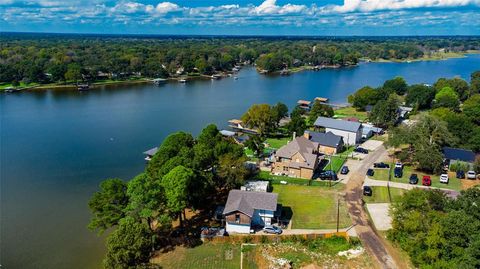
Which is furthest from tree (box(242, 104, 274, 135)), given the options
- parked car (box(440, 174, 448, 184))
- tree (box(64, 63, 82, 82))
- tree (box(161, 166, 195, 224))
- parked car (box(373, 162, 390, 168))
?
tree (box(64, 63, 82, 82))

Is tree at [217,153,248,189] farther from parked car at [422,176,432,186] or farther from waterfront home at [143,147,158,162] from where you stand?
parked car at [422,176,432,186]

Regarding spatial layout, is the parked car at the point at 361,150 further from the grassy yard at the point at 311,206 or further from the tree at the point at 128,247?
the tree at the point at 128,247

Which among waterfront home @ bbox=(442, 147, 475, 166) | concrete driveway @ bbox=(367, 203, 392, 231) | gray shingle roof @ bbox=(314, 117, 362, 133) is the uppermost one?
gray shingle roof @ bbox=(314, 117, 362, 133)

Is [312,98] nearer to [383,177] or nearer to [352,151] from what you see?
[352,151]

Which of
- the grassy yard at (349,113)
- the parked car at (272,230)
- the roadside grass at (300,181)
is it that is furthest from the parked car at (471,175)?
the grassy yard at (349,113)

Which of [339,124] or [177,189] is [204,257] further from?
[339,124]
